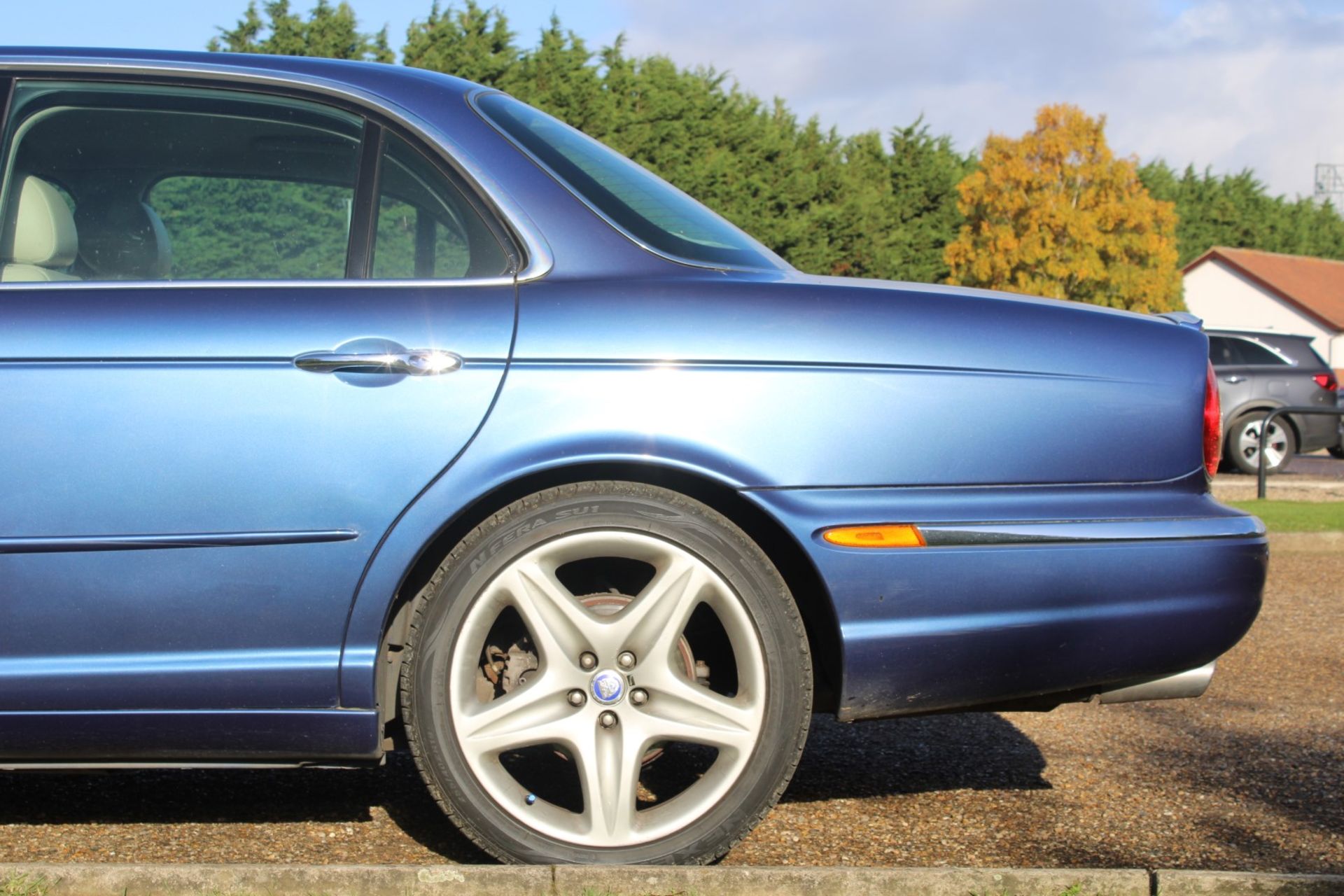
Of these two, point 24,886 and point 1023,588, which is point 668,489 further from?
point 24,886

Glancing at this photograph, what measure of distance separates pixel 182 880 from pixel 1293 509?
9.68m

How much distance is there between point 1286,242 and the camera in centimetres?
6781

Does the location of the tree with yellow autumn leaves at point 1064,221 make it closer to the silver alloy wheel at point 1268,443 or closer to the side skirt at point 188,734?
the silver alloy wheel at point 1268,443

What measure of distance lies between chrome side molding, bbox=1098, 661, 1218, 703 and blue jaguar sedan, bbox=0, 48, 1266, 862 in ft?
0.10

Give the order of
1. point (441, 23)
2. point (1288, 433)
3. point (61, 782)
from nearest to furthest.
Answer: point (61, 782)
point (1288, 433)
point (441, 23)

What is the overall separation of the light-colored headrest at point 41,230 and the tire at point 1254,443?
15066 millimetres

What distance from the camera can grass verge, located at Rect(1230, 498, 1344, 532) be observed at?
29.4 ft

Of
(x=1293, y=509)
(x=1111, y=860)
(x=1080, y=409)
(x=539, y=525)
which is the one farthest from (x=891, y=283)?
(x=1293, y=509)

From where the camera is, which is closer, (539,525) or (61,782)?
(539,525)

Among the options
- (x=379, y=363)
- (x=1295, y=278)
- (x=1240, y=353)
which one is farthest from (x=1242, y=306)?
(x=379, y=363)

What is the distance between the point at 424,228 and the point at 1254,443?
1509 cm

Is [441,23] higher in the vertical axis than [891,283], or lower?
higher

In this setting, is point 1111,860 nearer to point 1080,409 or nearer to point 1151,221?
point 1080,409

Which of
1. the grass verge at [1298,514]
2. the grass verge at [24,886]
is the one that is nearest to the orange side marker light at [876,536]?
the grass verge at [24,886]
